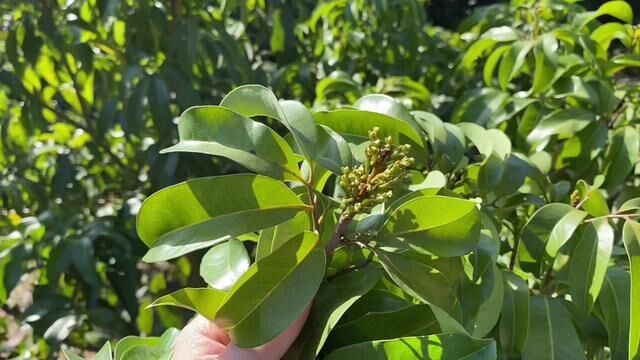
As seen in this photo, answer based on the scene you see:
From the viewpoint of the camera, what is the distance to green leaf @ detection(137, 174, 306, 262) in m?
0.65

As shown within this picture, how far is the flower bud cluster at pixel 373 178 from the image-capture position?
648 millimetres

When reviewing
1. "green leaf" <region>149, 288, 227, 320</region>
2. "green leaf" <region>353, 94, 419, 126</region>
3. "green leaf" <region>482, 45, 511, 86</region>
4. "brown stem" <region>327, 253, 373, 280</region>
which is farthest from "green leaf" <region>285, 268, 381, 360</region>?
"green leaf" <region>482, 45, 511, 86</region>

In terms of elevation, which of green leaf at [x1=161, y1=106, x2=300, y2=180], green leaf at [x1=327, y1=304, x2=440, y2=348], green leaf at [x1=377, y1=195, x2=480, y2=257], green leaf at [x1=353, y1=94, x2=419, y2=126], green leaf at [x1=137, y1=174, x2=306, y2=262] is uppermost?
green leaf at [x1=161, y1=106, x2=300, y2=180]

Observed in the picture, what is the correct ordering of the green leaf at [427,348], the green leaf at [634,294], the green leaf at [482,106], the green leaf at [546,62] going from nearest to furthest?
1. the green leaf at [427,348]
2. the green leaf at [634,294]
3. the green leaf at [546,62]
4. the green leaf at [482,106]

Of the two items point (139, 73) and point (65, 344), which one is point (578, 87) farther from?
point (65, 344)

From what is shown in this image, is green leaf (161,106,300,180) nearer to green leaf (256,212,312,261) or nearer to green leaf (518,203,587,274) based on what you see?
green leaf (256,212,312,261)

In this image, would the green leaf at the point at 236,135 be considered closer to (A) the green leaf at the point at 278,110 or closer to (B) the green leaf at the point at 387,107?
(A) the green leaf at the point at 278,110

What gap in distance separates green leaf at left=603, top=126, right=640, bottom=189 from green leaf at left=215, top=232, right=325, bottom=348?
758 millimetres

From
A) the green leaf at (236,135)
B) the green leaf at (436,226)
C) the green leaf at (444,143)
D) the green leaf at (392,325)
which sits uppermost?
the green leaf at (236,135)

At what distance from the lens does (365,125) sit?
2.75ft

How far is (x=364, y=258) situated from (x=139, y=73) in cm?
107

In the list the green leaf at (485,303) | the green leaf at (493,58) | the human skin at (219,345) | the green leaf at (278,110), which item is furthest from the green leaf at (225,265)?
the green leaf at (493,58)

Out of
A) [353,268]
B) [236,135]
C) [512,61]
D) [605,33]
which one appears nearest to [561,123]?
[512,61]

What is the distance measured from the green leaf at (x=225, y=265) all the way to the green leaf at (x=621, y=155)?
0.73 m
